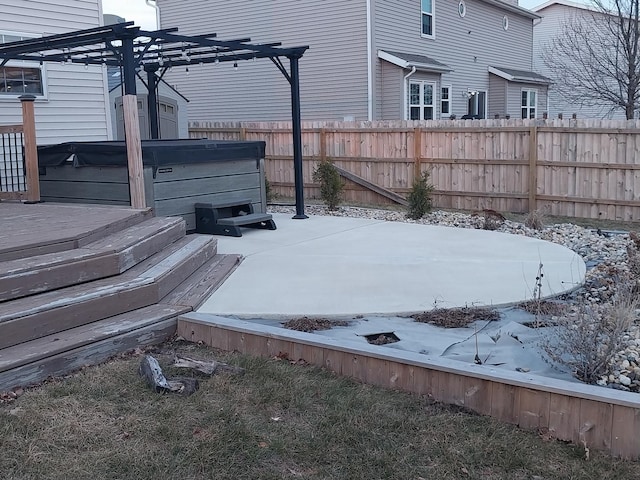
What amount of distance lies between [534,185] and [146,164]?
6.51 metres

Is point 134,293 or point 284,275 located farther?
point 284,275

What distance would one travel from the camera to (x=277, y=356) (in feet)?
12.9

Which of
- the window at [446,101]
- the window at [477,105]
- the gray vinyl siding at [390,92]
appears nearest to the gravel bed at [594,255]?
the gray vinyl siding at [390,92]

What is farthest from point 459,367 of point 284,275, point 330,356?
point 284,275

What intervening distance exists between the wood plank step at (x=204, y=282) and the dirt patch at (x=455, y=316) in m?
1.54

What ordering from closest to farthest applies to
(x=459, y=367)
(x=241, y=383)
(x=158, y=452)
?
(x=158, y=452)
(x=459, y=367)
(x=241, y=383)

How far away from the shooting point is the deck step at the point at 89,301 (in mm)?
3697

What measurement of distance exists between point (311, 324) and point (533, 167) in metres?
7.67

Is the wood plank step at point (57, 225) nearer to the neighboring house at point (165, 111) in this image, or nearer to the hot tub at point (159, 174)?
the hot tub at point (159, 174)

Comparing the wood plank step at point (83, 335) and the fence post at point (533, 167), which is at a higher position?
the fence post at point (533, 167)

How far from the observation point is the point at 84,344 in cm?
380

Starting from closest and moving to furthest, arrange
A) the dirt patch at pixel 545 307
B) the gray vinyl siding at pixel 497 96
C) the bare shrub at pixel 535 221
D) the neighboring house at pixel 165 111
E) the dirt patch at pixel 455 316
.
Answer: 1. the dirt patch at pixel 455 316
2. the dirt patch at pixel 545 307
3. the bare shrub at pixel 535 221
4. the neighboring house at pixel 165 111
5. the gray vinyl siding at pixel 497 96

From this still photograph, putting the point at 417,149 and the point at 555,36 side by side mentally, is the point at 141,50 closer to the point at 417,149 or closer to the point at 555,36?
the point at 417,149

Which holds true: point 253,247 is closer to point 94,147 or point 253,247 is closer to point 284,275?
point 284,275
